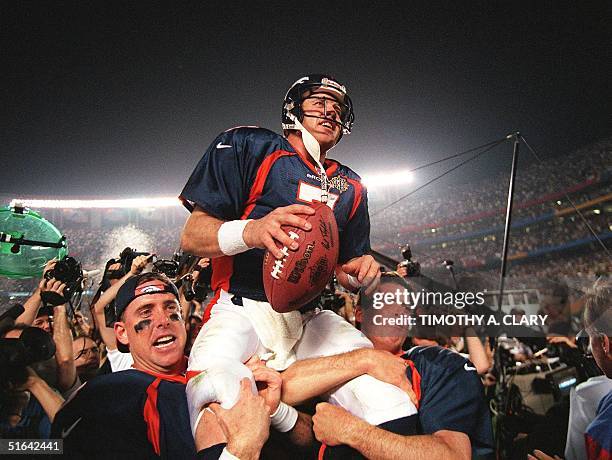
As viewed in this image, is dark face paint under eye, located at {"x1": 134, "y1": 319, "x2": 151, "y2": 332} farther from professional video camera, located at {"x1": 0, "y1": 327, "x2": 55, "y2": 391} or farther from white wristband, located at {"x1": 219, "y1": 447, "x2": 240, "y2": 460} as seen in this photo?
white wristband, located at {"x1": 219, "y1": 447, "x2": 240, "y2": 460}

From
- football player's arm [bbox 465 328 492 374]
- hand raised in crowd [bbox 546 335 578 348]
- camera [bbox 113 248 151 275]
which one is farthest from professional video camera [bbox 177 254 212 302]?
hand raised in crowd [bbox 546 335 578 348]

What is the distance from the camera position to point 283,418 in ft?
6.05

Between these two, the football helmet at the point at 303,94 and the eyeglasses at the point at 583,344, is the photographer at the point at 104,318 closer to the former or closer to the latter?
the football helmet at the point at 303,94

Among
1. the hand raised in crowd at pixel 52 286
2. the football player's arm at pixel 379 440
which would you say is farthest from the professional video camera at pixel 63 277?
the football player's arm at pixel 379 440

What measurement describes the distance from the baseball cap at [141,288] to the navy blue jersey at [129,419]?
1.65 ft

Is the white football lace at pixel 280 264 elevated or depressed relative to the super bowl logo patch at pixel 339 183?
depressed

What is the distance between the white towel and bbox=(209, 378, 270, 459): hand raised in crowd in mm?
396

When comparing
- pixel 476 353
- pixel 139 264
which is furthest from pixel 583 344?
pixel 139 264

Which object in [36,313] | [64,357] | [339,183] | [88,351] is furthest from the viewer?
[88,351]

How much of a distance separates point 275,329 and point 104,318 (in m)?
2.39

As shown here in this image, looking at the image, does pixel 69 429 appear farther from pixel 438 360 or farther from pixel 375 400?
pixel 438 360

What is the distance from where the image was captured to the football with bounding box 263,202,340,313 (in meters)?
1.62

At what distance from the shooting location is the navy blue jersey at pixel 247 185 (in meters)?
1.97

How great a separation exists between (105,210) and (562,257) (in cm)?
3009
